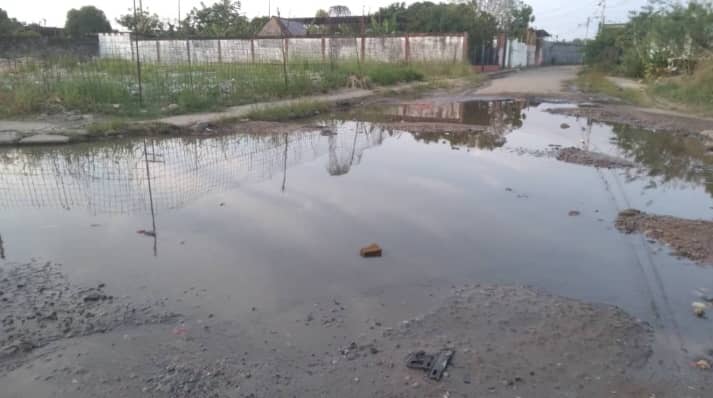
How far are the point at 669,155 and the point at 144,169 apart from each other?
305 inches

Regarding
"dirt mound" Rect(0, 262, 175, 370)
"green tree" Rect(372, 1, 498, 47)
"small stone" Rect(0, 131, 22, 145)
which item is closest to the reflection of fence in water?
"small stone" Rect(0, 131, 22, 145)

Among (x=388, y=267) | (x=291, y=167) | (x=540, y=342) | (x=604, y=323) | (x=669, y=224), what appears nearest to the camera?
(x=540, y=342)

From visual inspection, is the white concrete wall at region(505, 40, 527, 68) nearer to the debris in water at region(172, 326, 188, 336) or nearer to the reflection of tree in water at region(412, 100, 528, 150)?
the reflection of tree in water at region(412, 100, 528, 150)

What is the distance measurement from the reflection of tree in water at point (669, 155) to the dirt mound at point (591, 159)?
0.34 m

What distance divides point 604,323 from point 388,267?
1.50 m

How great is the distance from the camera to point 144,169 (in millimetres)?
6734

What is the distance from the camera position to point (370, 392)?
2453 mm

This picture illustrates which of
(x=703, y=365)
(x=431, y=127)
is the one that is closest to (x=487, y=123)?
(x=431, y=127)

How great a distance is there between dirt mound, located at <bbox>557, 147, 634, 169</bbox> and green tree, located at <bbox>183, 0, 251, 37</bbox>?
1062 inches

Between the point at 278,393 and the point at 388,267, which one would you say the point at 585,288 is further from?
the point at 278,393

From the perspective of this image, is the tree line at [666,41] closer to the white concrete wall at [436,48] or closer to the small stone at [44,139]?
the white concrete wall at [436,48]

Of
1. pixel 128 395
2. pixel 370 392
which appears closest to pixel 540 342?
pixel 370 392

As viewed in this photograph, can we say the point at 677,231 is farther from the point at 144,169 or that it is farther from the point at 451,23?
the point at 451,23

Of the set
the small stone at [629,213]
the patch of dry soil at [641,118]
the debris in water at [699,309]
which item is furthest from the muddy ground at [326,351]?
the patch of dry soil at [641,118]
